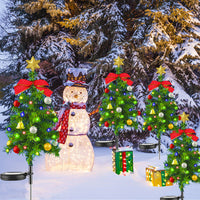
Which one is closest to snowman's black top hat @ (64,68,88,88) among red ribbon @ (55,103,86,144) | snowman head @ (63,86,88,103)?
snowman head @ (63,86,88,103)

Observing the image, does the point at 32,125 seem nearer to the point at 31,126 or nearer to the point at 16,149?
the point at 31,126

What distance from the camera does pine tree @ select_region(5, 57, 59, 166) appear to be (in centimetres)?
538

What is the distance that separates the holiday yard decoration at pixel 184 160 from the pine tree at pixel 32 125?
2100 millimetres

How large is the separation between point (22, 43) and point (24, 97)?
979 cm

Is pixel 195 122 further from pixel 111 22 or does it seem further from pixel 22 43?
pixel 22 43

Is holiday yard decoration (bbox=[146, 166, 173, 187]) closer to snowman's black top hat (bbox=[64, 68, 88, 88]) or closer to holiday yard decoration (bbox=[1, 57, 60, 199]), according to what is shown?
holiday yard decoration (bbox=[1, 57, 60, 199])

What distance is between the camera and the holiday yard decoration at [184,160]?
5086 mm

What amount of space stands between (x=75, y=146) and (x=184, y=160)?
329 centimetres

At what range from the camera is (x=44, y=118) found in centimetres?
554

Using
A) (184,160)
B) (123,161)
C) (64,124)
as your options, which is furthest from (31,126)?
(123,161)

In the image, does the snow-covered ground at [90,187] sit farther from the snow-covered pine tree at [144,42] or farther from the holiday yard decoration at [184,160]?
the snow-covered pine tree at [144,42]

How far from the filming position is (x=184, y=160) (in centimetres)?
509

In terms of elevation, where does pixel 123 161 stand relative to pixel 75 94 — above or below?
below

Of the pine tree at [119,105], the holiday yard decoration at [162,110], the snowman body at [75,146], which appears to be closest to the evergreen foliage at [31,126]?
the snowman body at [75,146]
